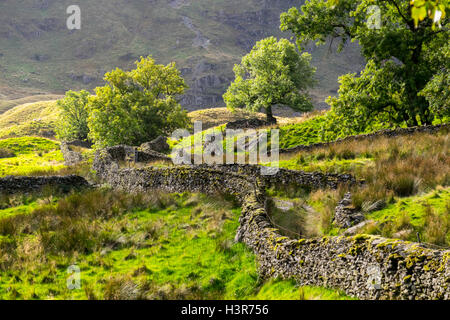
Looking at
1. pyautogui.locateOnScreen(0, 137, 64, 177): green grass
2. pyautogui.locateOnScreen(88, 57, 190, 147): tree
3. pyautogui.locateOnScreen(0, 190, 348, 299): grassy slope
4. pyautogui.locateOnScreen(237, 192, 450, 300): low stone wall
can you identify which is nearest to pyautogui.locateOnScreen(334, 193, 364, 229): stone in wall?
pyautogui.locateOnScreen(237, 192, 450, 300): low stone wall

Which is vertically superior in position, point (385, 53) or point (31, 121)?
point (385, 53)

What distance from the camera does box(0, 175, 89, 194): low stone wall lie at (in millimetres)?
18734

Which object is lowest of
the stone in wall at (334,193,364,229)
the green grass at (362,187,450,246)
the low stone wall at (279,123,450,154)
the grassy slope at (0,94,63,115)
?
the stone in wall at (334,193,364,229)

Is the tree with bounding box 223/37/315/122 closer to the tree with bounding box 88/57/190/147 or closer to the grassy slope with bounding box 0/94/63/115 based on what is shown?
the tree with bounding box 88/57/190/147

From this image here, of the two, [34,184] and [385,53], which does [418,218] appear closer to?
[385,53]

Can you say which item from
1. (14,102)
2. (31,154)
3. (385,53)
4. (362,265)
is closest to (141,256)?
(362,265)

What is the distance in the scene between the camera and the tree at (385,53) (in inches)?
750

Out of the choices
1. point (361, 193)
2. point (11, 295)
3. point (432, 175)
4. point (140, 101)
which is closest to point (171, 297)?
point (11, 295)

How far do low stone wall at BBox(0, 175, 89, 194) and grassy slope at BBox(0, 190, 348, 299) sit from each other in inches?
167

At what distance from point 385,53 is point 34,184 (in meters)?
24.1

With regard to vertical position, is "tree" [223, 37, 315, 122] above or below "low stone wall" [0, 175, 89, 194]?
above

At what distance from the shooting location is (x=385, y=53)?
19.6 m

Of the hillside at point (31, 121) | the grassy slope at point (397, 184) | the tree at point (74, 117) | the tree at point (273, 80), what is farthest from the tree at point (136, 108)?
the hillside at point (31, 121)

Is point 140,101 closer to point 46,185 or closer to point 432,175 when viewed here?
point 46,185
